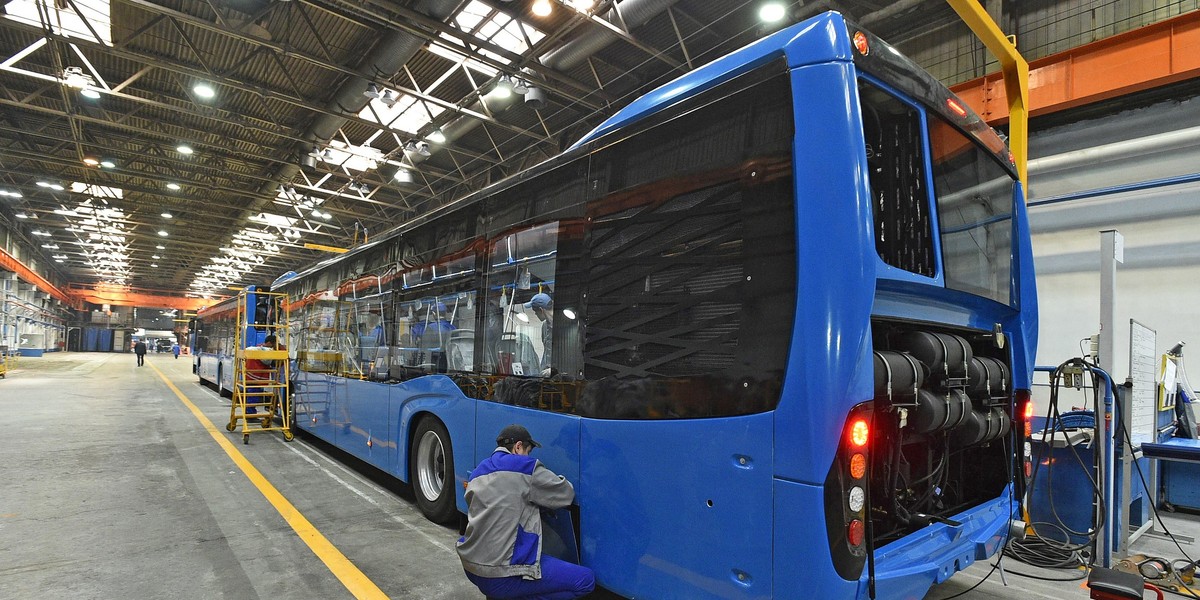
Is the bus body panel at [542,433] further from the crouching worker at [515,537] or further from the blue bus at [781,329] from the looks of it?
the crouching worker at [515,537]

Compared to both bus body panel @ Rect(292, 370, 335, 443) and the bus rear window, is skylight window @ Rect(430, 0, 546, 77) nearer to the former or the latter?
bus body panel @ Rect(292, 370, 335, 443)

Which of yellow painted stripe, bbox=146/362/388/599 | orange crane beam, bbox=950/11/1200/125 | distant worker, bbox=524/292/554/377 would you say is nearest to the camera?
distant worker, bbox=524/292/554/377

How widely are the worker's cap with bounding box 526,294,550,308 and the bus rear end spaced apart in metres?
1.82

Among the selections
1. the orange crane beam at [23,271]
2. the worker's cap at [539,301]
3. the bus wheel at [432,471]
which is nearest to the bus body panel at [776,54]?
the worker's cap at [539,301]

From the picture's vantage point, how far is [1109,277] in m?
4.30

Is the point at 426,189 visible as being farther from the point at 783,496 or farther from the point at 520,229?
the point at 783,496

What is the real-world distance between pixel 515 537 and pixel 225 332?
53.4 feet

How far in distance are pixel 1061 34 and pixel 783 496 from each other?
9.52m

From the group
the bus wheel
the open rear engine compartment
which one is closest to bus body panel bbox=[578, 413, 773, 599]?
the open rear engine compartment

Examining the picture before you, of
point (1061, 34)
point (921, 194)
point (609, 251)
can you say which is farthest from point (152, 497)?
point (1061, 34)

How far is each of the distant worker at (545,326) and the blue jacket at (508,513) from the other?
2.23 ft

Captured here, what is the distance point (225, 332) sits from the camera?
51.5 feet

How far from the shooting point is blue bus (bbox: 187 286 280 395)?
10.9 m

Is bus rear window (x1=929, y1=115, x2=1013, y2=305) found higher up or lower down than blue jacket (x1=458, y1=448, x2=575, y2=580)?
higher up
